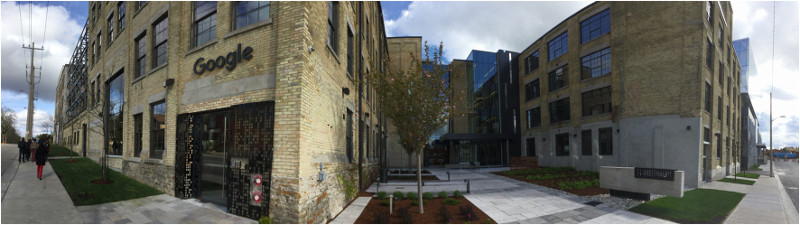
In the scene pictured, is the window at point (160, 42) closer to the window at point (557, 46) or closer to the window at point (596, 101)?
the window at point (596, 101)

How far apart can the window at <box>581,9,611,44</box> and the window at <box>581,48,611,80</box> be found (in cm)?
136

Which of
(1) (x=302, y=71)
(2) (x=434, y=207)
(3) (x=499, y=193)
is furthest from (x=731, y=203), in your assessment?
(1) (x=302, y=71)

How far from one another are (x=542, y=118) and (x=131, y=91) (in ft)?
93.1

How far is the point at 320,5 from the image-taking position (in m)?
8.09

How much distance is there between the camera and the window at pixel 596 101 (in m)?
20.8

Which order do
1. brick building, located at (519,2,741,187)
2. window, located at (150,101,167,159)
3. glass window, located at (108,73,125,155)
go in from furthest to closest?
brick building, located at (519,2,741,187)
glass window, located at (108,73,125,155)
window, located at (150,101,167,159)

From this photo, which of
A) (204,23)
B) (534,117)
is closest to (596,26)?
(534,117)

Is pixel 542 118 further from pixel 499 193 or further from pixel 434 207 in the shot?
pixel 434 207

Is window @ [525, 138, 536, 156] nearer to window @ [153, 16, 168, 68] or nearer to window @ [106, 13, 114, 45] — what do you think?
window @ [153, 16, 168, 68]

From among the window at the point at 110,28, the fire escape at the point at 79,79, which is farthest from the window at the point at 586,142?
the fire escape at the point at 79,79

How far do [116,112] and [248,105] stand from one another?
1288 centimetres

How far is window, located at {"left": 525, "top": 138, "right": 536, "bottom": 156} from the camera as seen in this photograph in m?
29.2

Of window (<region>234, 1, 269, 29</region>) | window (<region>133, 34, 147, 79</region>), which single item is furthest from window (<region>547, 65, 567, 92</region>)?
window (<region>133, 34, 147, 79</region>)

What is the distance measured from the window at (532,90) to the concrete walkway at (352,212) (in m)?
24.1
